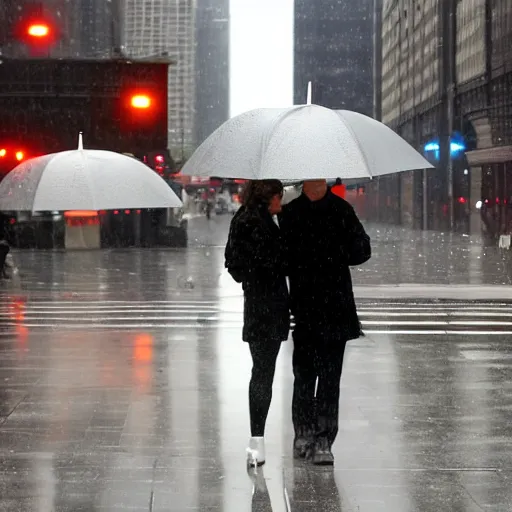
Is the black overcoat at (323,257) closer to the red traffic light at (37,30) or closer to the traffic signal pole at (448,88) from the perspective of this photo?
the red traffic light at (37,30)

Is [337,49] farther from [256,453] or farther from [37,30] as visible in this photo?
[256,453]

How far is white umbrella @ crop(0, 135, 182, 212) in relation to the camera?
1087cm

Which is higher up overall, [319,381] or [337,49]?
[337,49]

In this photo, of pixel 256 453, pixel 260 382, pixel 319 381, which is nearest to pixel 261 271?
pixel 260 382

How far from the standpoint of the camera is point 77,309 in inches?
762

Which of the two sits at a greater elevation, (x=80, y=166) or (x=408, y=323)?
(x=80, y=166)

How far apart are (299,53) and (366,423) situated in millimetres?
172350

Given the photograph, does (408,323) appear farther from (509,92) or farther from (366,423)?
(509,92)

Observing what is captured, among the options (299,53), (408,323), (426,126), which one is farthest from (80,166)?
(299,53)

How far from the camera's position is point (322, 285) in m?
7.37

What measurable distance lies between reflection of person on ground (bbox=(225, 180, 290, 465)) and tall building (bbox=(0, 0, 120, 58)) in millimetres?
42693

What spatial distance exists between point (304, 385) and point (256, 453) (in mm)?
553

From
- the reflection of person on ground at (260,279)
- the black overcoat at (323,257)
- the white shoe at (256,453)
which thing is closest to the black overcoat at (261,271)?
the reflection of person on ground at (260,279)

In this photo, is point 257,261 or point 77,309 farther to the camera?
point 77,309
